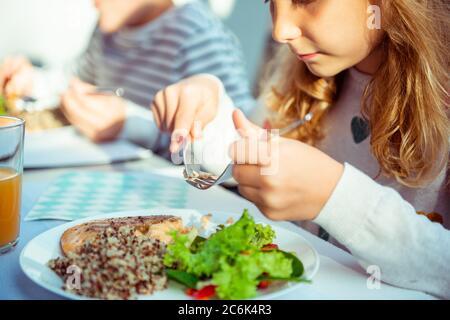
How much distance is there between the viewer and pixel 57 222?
41.8 inches

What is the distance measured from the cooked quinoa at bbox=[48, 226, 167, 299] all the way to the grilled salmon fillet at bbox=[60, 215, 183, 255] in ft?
0.16

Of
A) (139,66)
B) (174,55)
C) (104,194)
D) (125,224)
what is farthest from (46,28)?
(125,224)

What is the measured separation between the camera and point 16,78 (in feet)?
6.63

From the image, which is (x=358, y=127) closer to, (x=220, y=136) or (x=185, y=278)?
(x=220, y=136)

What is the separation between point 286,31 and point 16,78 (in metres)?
1.24

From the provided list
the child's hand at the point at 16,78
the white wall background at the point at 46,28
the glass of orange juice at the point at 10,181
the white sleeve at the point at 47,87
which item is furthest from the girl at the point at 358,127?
the white wall background at the point at 46,28

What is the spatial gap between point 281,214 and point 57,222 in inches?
16.2

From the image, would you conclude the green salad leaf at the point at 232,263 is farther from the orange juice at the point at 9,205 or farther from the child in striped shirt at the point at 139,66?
the child in striped shirt at the point at 139,66

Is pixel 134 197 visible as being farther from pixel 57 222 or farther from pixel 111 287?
pixel 111 287

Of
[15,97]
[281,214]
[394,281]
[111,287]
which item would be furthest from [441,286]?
[15,97]

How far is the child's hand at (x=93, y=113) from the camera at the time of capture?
1735 millimetres

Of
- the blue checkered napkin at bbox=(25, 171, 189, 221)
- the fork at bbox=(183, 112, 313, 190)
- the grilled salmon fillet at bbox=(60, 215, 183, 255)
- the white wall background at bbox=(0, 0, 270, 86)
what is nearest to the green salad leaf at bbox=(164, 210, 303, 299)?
the grilled salmon fillet at bbox=(60, 215, 183, 255)

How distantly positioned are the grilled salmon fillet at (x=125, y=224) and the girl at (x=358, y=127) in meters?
0.14

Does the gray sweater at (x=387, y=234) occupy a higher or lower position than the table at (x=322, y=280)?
higher
